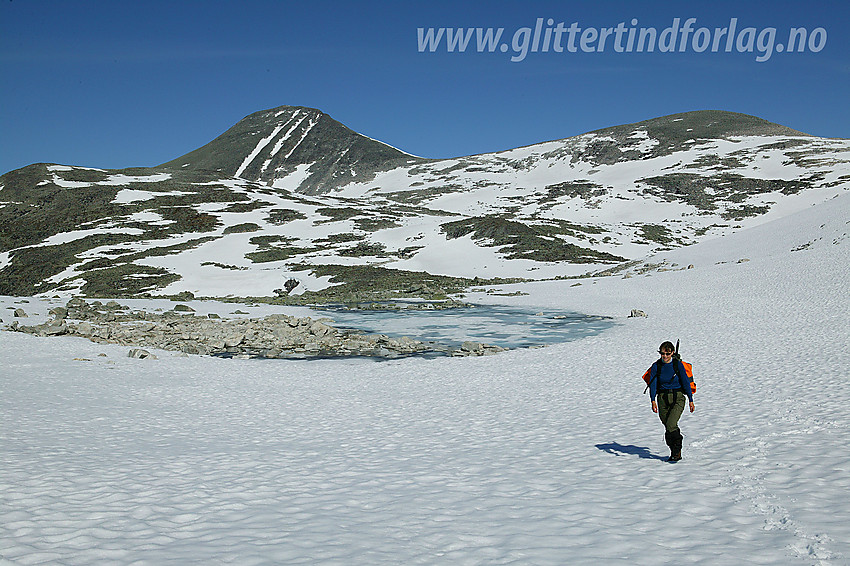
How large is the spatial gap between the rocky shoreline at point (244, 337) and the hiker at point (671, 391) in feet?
47.5

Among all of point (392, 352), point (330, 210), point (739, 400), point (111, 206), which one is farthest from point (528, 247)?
point (111, 206)

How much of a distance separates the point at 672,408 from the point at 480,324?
76.0 feet

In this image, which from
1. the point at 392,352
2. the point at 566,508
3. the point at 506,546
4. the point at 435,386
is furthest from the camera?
the point at 392,352

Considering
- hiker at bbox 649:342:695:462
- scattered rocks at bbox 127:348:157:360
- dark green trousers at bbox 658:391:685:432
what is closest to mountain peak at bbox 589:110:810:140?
scattered rocks at bbox 127:348:157:360

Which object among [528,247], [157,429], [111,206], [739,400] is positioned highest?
[111,206]

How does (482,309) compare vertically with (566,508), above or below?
above

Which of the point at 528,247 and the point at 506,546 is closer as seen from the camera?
the point at 506,546

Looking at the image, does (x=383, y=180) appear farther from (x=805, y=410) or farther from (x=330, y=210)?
(x=805, y=410)

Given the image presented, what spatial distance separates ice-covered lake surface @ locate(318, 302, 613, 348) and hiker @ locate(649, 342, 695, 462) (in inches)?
637

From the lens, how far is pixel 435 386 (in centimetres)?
1730

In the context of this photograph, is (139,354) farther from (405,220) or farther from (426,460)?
(405,220)

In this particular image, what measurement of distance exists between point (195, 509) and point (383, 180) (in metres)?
166

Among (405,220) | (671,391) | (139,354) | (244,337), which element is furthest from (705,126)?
(671,391)

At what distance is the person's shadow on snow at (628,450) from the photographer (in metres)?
9.39
